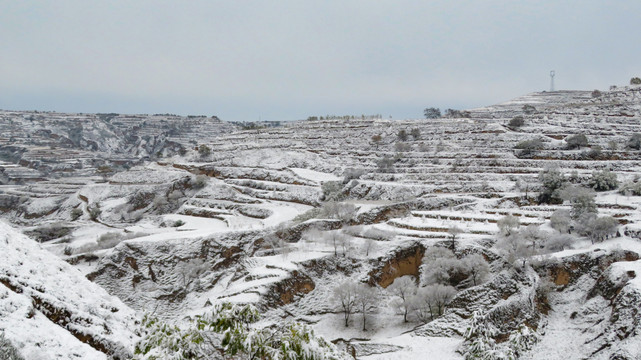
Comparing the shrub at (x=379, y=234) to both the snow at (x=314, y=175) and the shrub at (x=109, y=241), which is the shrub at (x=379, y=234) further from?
the shrub at (x=109, y=241)

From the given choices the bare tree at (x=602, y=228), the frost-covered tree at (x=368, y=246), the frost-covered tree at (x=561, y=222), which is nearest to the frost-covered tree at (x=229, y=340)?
the frost-covered tree at (x=368, y=246)

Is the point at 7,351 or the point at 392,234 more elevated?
the point at 7,351

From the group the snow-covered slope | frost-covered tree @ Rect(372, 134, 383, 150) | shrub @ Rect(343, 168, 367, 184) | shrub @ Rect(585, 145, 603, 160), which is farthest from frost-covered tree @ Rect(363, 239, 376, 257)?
frost-covered tree @ Rect(372, 134, 383, 150)

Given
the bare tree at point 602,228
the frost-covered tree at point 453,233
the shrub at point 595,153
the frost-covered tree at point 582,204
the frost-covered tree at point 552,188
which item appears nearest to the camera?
the bare tree at point 602,228

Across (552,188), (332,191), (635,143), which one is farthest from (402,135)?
(552,188)

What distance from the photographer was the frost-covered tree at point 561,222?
2998cm

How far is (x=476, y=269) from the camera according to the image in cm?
2586

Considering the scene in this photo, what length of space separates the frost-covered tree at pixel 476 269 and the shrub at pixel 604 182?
21430 mm

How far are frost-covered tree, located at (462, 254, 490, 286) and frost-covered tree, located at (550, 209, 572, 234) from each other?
8.24 meters

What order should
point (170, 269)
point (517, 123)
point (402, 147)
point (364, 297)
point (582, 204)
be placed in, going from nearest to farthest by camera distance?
point (364, 297), point (582, 204), point (170, 269), point (402, 147), point (517, 123)

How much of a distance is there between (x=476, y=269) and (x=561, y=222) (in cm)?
986

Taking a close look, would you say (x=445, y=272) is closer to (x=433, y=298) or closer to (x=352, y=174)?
(x=433, y=298)

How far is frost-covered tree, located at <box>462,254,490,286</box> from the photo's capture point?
84.8 feet

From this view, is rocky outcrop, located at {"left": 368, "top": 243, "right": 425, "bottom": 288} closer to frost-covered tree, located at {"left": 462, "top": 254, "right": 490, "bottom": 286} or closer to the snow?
frost-covered tree, located at {"left": 462, "top": 254, "right": 490, "bottom": 286}
